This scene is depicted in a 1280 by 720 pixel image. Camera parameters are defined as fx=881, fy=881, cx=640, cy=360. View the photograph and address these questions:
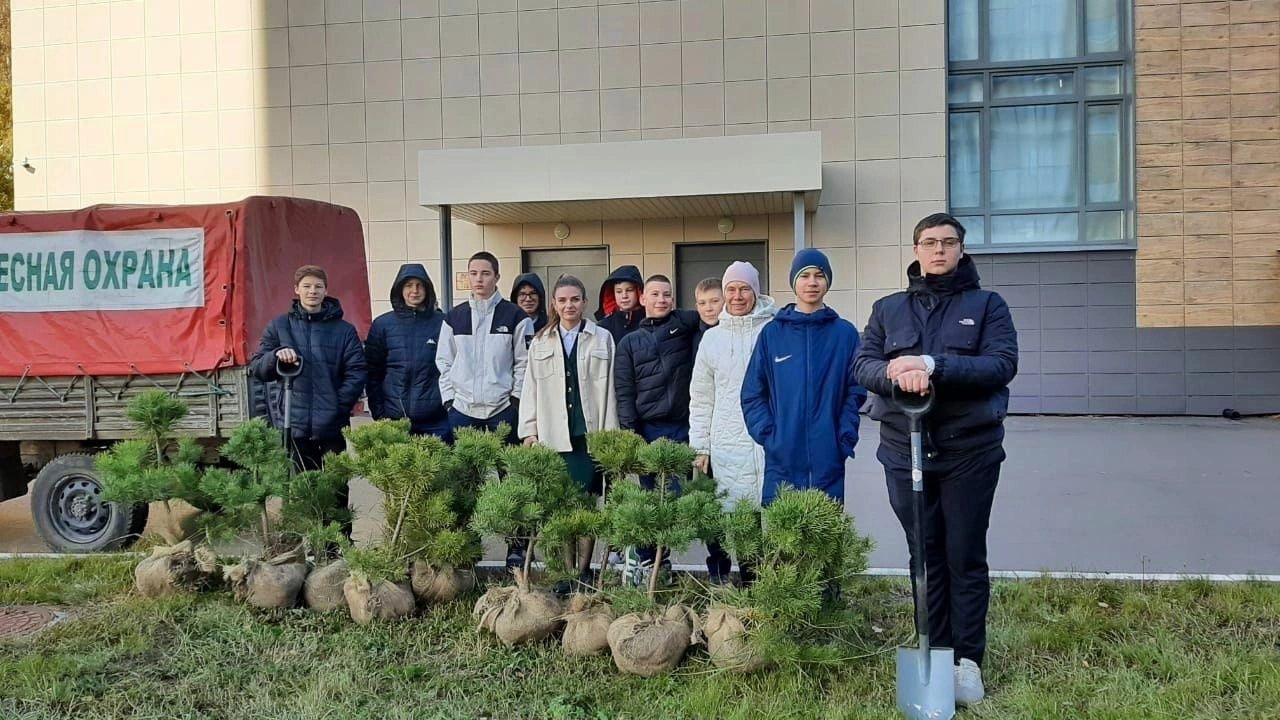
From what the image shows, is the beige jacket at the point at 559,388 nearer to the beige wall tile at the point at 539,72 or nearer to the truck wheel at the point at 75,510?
the truck wheel at the point at 75,510

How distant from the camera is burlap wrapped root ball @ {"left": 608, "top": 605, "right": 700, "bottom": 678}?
3453 mm

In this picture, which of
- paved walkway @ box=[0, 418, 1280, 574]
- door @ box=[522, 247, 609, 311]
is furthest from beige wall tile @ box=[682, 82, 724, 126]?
paved walkway @ box=[0, 418, 1280, 574]

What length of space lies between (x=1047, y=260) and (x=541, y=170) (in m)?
7.08

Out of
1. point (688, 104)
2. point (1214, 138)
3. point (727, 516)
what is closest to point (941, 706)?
point (727, 516)

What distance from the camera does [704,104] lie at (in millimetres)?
12312

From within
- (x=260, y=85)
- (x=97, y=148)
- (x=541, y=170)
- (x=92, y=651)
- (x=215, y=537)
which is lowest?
(x=92, y=651)

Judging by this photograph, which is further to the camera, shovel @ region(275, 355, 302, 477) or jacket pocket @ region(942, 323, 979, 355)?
shovel @ region(275, 355, 302, 477)

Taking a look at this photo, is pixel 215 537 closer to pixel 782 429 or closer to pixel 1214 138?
pixel 782 429

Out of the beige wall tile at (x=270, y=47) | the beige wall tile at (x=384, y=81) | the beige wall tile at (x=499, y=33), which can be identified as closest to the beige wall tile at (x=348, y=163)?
the beige wall tile at (x=384, y=81)

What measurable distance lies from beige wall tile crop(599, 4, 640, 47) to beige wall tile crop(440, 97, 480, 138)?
207 centimetres

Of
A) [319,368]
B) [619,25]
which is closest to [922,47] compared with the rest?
[619,25]

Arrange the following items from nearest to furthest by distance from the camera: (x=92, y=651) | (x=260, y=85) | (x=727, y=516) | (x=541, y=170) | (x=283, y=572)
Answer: (x=727, y=516), (x=92, y=651), (x=283, y=572), (x=541, y=170), (x=260, y=85)

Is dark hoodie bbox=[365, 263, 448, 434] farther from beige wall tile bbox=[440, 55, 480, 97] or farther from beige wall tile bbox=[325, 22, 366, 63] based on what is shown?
beige wall tile bbox=[325, 22, 366, 63]

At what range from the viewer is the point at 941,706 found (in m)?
3.11
